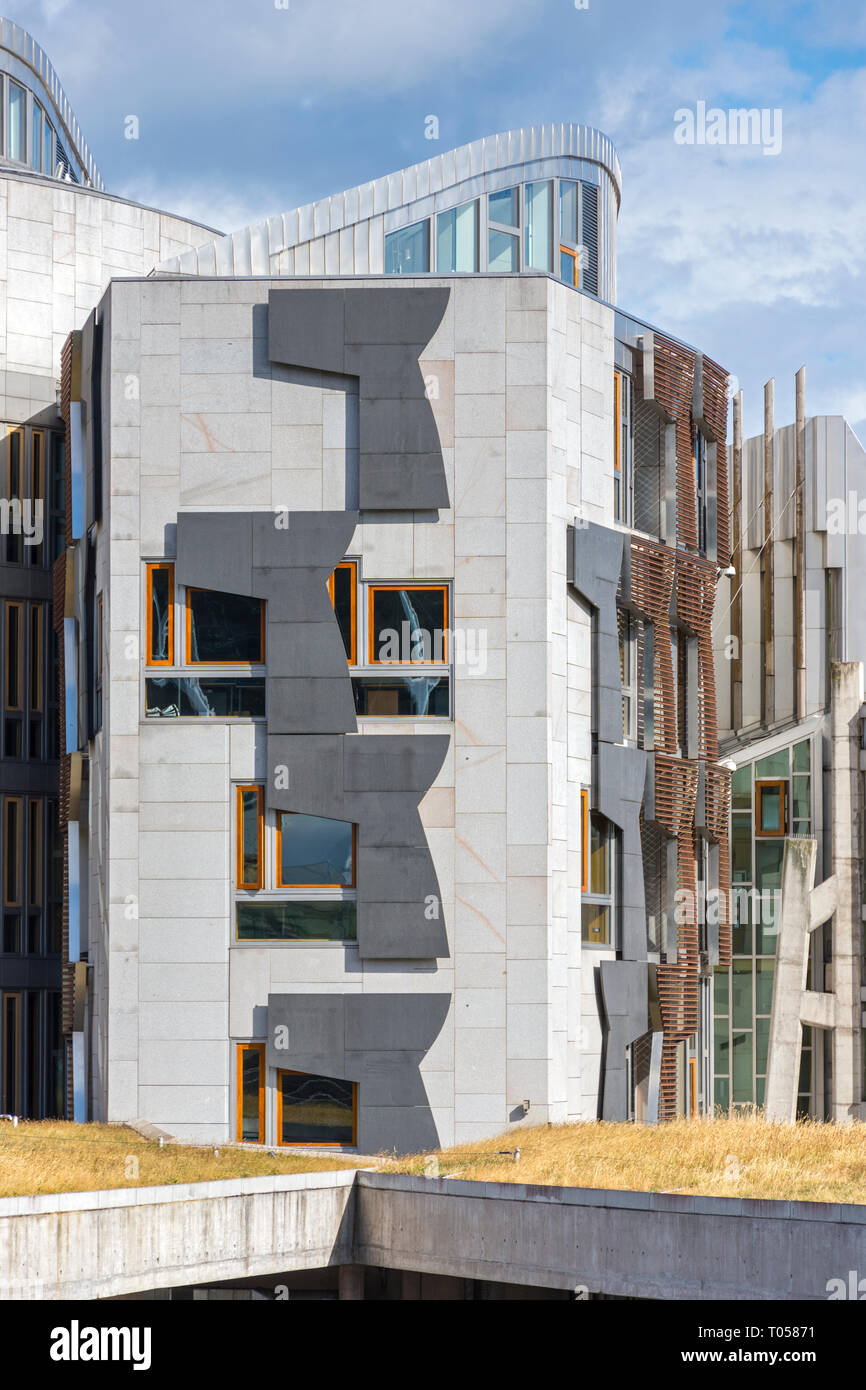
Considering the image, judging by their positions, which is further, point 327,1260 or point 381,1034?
point 381,1034

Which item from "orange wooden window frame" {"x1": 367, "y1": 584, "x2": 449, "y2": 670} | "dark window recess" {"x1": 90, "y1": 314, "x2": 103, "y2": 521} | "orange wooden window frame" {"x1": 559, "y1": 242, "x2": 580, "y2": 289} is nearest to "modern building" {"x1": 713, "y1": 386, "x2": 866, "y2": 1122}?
"orange wooden window frame" {"x1": 559, "y1": 242, "x2": 580, "y2": 289}

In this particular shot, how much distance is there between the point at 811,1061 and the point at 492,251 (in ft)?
74.0

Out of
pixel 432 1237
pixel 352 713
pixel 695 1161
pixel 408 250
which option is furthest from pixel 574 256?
pixel 432 1237

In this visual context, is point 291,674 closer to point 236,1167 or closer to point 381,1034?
point 381,1034

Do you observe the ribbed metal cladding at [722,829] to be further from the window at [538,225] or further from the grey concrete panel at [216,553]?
the window at [538,225]

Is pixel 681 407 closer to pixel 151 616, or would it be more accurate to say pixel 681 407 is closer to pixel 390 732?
Answer: pixel 390 732

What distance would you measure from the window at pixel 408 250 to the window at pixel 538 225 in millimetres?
7395

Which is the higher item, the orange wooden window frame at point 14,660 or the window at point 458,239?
the window at point 458,239

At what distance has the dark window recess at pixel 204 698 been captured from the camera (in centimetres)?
3184

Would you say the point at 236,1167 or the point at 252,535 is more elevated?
the point at 252,535

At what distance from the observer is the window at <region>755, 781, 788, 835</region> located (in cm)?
4875

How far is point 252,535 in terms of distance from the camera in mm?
31766

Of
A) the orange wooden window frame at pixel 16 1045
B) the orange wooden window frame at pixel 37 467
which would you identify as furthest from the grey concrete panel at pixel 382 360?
the orange wooden window frame at pixel 16 1045
